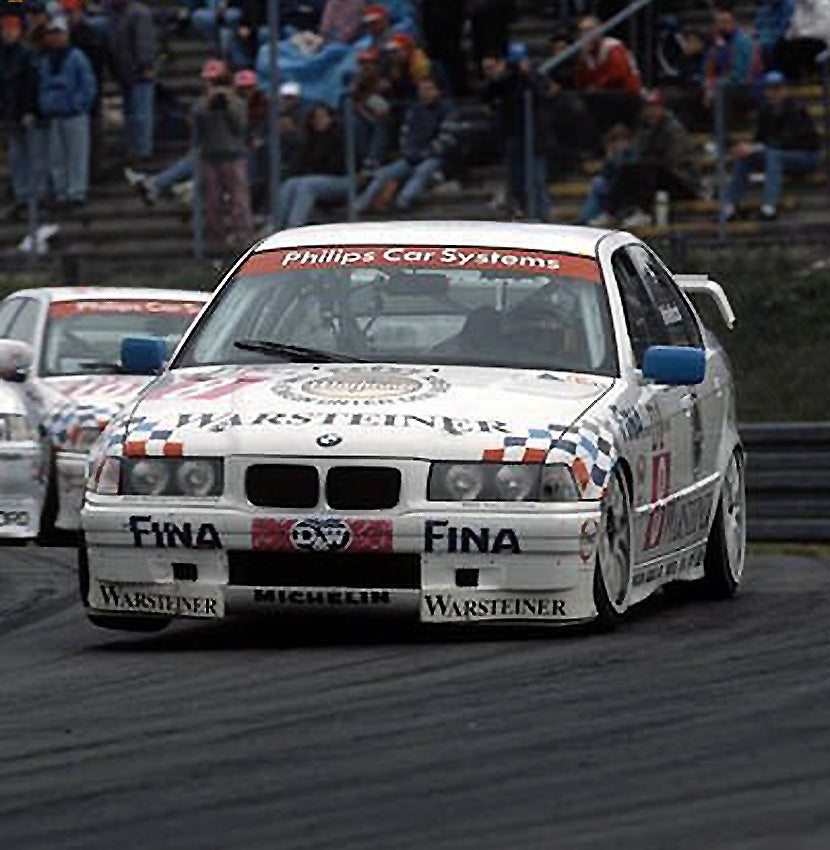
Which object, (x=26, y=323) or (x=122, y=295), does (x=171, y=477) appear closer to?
(x=122, y=295)

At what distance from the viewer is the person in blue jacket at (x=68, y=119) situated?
74.9 feet

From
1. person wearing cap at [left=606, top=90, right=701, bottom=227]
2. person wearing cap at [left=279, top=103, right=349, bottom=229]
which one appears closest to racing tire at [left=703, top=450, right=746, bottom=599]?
person wearing cap at [left=606, top=90, right=701, bottom=227]

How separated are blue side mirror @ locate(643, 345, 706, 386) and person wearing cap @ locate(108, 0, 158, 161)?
43.2 ft

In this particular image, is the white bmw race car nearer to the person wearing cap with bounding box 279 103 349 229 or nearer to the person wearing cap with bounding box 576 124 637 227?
the person wearing cap with bounding box 576 124 637 227

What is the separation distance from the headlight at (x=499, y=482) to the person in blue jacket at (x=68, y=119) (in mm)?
14013

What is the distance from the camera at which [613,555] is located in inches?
378

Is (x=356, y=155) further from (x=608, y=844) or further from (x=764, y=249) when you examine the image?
(x=608, y=844)

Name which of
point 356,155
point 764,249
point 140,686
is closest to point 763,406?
point 764,249

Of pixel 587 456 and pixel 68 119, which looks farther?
pixel 68 119

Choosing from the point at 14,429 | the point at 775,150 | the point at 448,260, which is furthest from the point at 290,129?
the point at 448,260

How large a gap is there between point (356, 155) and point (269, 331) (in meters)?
11.5

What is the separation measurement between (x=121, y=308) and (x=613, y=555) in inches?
303

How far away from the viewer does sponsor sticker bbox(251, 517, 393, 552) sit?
9.13 meters

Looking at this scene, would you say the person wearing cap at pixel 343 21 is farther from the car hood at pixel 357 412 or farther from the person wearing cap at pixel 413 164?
the car hood at pixel 357 412
